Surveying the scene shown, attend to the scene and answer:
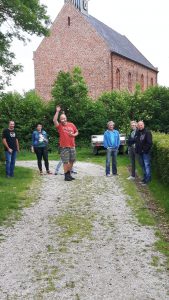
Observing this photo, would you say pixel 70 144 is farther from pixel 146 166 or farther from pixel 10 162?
pixel 146 166

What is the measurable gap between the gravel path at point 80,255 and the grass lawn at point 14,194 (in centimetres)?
28

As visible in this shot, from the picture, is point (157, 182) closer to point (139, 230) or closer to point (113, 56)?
point (139, 230)

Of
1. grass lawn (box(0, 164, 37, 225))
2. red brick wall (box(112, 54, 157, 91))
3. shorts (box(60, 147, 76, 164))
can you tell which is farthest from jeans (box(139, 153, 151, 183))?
red brick wall (box(112, 54, 157, 91))

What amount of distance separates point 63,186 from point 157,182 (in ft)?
9.17

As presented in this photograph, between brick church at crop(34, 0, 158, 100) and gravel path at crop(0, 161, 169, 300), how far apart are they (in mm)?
32287

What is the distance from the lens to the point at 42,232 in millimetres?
7574

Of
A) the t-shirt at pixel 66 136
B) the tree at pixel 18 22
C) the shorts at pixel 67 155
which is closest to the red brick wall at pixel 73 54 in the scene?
the tree at pixel 18 22

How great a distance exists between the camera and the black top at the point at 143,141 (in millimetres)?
13008

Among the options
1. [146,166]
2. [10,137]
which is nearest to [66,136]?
[10,137]

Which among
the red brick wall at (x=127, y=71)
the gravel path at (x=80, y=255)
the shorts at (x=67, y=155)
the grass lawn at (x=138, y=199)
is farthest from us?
the red brick wall at (x=127, y=71)

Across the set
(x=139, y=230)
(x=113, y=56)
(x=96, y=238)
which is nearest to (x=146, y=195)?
(x=139, y=230)

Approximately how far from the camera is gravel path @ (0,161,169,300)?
5020 mm

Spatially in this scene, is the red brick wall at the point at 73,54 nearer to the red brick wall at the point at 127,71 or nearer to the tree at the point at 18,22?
the red brick wall at the point at 127,71

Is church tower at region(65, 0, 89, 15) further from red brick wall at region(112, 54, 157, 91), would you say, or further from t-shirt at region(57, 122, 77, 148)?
t-shirt at region(57, 122, 77, 148)
